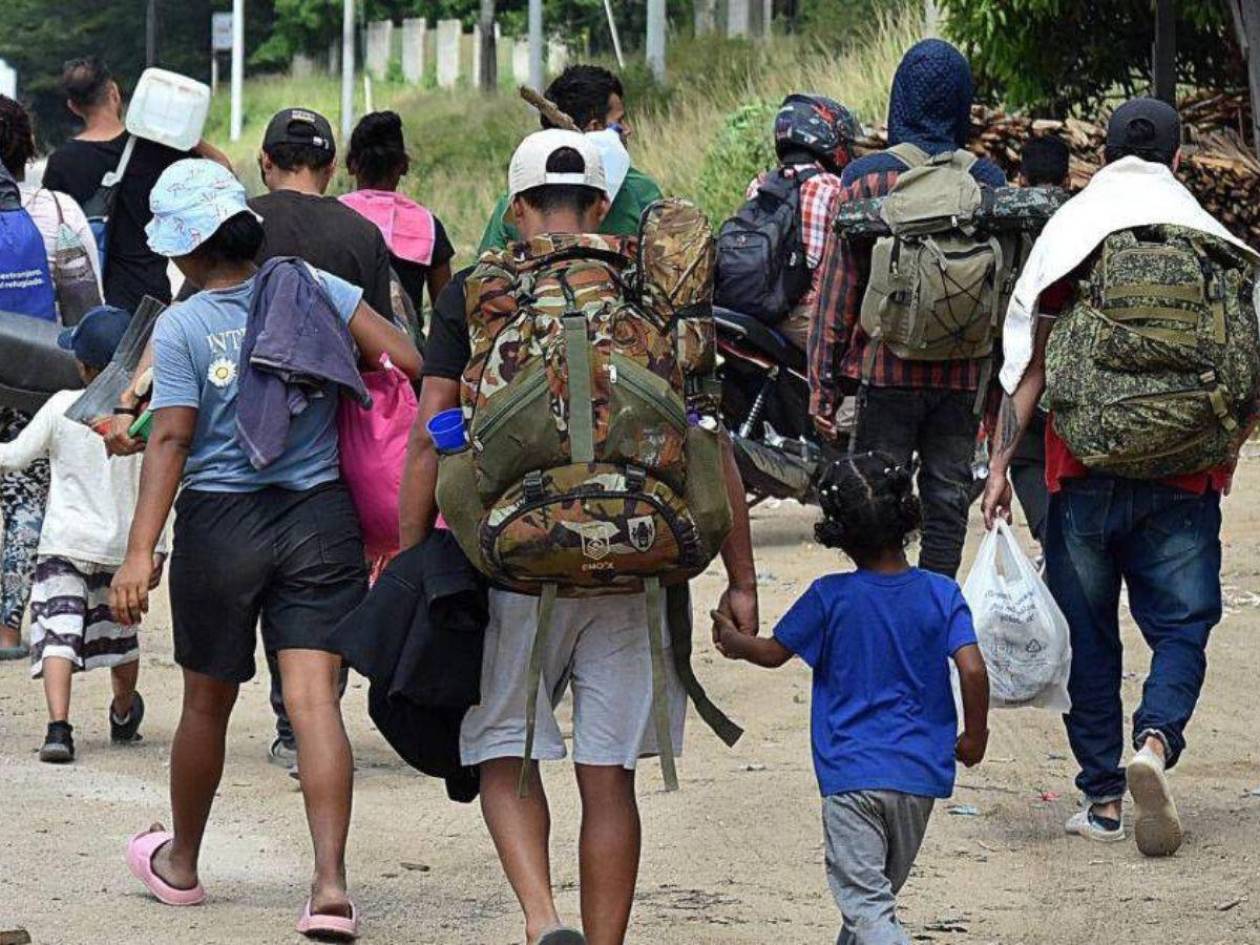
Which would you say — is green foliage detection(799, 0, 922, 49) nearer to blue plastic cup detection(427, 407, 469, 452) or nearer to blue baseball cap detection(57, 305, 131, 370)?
blue baseball cap detection(57, 305, 131, 370)

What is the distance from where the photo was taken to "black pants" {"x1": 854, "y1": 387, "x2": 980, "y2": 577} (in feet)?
25.0

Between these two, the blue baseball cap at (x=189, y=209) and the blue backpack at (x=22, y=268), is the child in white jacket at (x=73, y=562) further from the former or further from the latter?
the blue baseball cap at (x=189, y=209)

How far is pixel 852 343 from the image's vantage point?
301 inches

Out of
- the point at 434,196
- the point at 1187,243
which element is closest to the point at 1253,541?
the point at 1187,243

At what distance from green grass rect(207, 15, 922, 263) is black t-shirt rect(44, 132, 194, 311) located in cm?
1054

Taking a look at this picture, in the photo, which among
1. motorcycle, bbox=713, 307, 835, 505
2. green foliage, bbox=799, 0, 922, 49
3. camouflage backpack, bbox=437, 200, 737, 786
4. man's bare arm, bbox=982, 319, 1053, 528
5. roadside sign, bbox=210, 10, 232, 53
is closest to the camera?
camouflage backpack, bbox=437, 200, 737, 786

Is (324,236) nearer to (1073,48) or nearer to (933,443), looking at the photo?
(933,443)

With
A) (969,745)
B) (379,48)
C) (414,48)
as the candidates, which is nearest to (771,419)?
(969,745)

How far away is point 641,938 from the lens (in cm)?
586

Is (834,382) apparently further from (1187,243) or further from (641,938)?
(641,938)

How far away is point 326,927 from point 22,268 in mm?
3801

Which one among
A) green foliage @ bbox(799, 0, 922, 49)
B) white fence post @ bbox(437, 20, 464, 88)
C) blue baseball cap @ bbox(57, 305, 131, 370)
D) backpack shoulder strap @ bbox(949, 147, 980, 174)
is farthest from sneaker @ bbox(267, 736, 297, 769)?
white fence post @ bbox(437, 20, 464, 88)

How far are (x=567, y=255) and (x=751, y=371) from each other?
6.10 m

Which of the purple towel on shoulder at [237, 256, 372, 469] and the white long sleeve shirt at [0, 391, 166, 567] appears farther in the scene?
the white long sleeve shirt at [0, 391, 166, 567]
